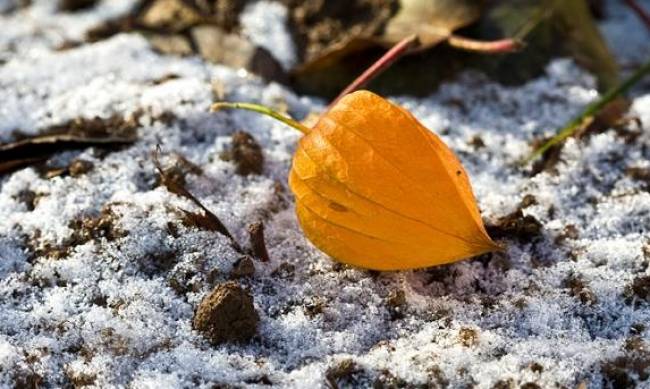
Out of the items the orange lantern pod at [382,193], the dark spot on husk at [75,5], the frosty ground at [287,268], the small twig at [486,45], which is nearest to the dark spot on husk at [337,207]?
the orange lantern pod at [382,193]

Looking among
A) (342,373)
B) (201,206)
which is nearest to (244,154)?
(201,206)

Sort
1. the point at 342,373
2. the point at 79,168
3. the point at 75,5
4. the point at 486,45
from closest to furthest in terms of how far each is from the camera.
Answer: the point at 342,373 → the point at 79,168 → the point at 486,45 → the point at 75,5

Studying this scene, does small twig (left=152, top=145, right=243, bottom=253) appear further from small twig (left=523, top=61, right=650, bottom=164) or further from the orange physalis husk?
small twig (left=523, top=61, right=650, bottom=164)

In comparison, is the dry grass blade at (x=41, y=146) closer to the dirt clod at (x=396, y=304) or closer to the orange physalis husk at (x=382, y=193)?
the orange physalis husk at (x=382, y=193)

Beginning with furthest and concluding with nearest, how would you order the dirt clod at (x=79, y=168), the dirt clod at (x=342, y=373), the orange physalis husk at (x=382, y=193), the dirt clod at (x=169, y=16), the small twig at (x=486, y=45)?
the dirt clod at (x=169, y=16) → the small twig at (x=486, y=45) → the dirt clod at (x=79, y=168) → the orange physalis husk at (x=382, y=193) → the dirt clod at (x=342, y=373)

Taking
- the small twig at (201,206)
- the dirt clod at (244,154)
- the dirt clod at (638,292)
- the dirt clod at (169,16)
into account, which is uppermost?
the dirt clod at (638,292)

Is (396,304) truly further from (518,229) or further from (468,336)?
(518,229)

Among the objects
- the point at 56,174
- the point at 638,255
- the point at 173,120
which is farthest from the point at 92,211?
the point at 638,255
